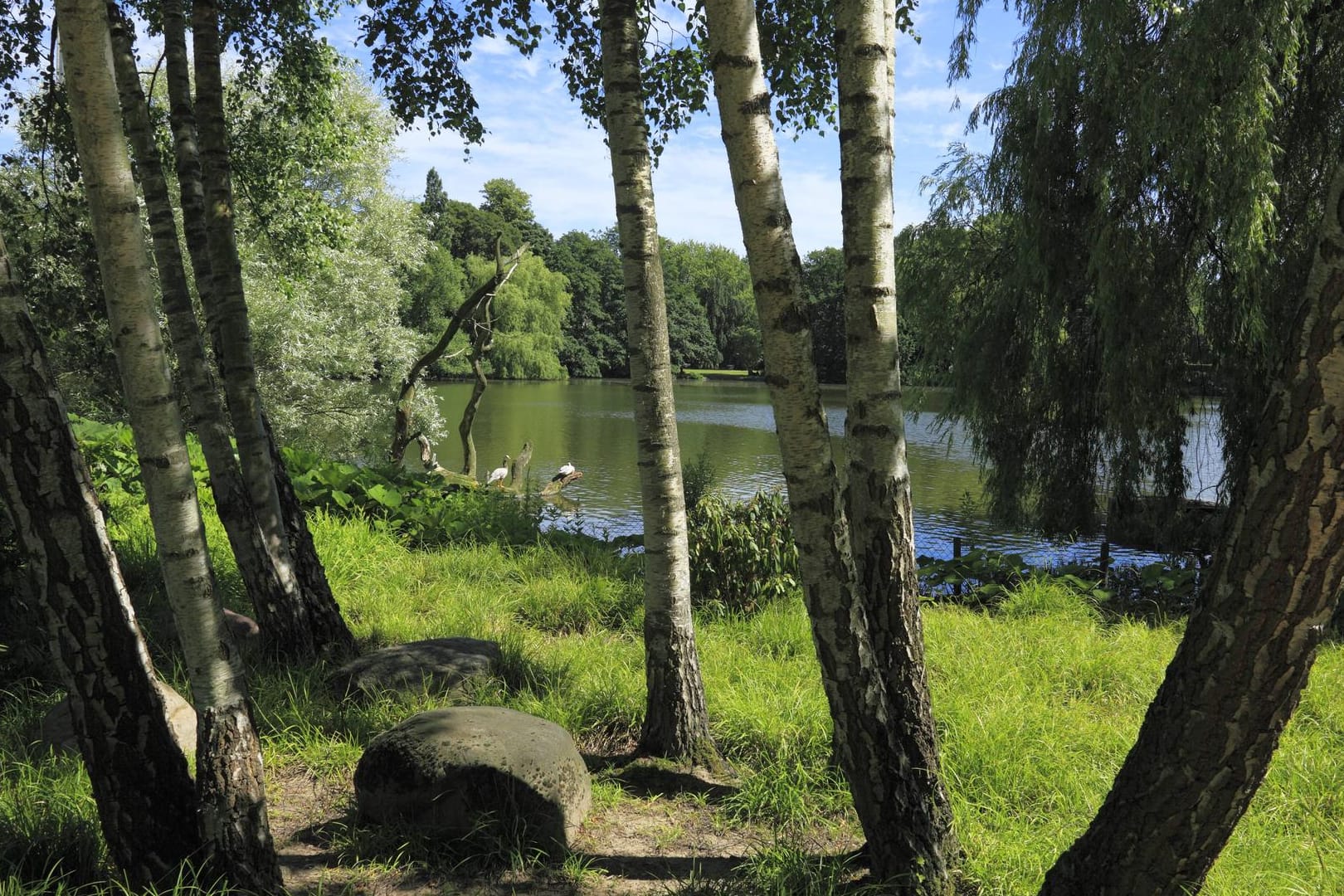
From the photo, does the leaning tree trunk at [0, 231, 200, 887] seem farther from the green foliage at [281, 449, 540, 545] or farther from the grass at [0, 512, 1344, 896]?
the green foliage at [281, 449, 540, 545]

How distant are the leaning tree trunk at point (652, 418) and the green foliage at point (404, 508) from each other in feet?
12.4

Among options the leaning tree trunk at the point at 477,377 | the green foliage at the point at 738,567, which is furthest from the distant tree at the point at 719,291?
the green foliage at the point at 738,567

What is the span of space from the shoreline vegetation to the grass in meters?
0.01

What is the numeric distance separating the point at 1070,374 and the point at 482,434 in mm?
16853

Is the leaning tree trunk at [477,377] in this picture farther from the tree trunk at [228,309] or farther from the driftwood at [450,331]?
the tree trunk at [228,309]

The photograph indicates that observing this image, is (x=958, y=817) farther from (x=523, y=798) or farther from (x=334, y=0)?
(x=334, y=0)

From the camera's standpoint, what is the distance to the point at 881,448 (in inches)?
98.4

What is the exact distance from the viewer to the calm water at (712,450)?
10688mm

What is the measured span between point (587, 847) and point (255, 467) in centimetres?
247

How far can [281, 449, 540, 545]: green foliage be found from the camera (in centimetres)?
725

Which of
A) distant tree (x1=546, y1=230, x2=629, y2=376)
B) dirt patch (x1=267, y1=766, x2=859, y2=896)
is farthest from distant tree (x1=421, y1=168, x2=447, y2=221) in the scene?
dirt patch (x1=267, y1=766, x2=859, y2=896)

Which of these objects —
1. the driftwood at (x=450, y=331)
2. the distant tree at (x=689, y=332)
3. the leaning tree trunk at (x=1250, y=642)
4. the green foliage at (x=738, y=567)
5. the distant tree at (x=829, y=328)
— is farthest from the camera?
the distant tree at (x=689, y=332)

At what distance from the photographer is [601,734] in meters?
3.79

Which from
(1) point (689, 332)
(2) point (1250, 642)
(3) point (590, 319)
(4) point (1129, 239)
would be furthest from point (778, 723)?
(1) point (689, 332)
